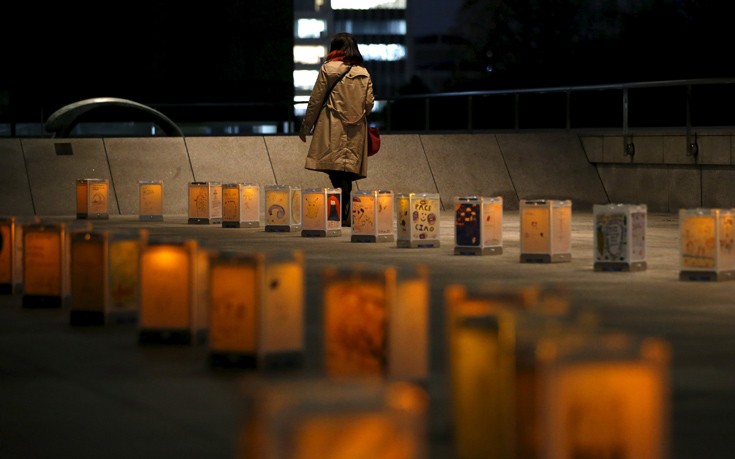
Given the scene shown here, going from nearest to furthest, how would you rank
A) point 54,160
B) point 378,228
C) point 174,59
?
1. point 378,228
2. point 54,160
3. point 174,59

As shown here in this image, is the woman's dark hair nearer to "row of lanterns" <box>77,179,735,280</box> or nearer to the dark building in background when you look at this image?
"row of lanterns" <box>77,179,735,280</box>

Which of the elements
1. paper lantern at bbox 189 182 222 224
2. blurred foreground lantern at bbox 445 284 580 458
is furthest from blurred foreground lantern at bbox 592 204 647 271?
blurred foreground lantern at bbox 445 284 580 458

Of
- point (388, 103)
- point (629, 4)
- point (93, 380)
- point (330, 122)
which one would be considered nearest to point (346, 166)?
point (330, 122)

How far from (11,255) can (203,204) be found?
27.5 ft

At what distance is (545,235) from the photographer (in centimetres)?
1429

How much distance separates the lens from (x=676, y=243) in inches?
664

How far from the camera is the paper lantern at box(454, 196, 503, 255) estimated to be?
14930 millimetres

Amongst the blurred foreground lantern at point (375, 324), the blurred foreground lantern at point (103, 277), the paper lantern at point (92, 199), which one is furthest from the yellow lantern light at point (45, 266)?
the paper lantern at point (92, 199)

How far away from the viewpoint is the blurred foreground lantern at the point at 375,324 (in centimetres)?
697

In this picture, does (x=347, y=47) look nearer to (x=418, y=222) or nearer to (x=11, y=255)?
(x=418, y=222)

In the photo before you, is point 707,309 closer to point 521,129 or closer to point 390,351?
point 390,351

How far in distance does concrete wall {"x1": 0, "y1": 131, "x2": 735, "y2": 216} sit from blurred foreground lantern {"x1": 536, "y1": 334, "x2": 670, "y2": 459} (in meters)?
17.8

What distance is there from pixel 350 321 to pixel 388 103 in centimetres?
2398

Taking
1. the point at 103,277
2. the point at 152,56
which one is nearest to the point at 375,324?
the point at 103,277
